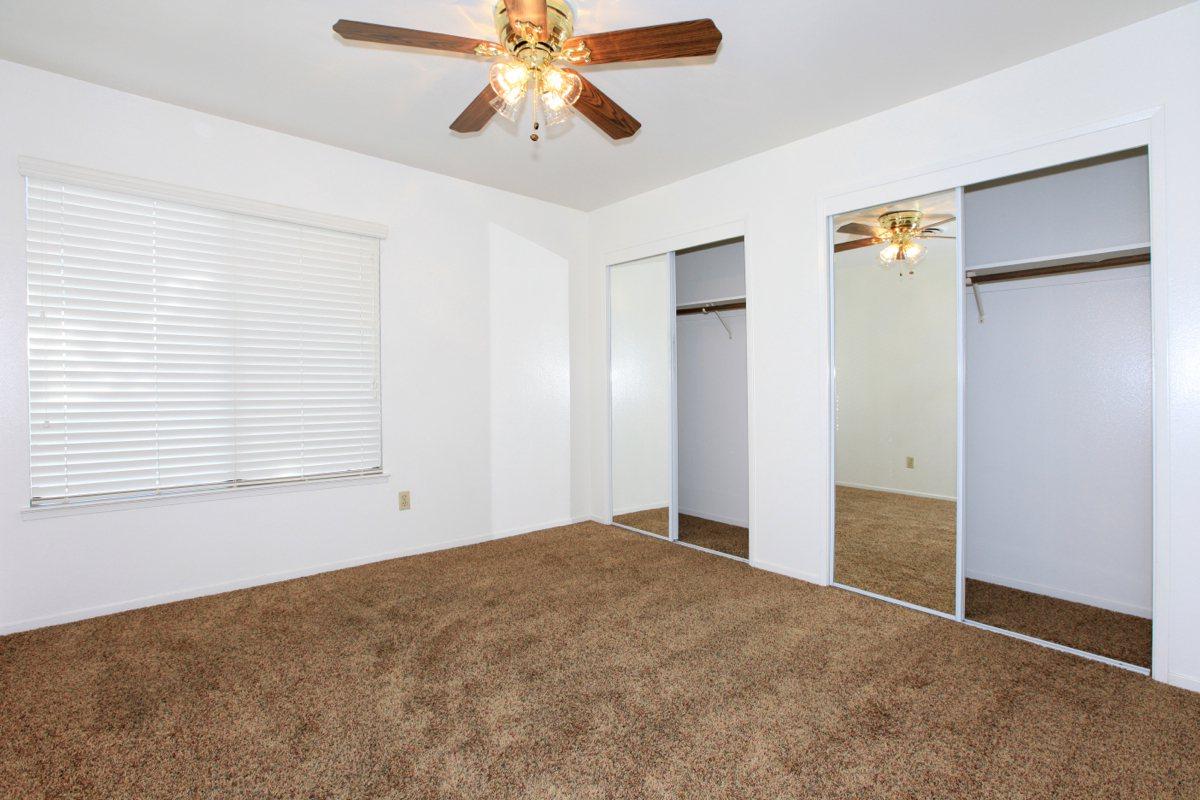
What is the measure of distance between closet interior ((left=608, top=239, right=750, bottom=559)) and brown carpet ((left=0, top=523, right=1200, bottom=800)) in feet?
4.31

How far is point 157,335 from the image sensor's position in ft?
9.33

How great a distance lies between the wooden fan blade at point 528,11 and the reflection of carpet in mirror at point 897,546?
2.67 m

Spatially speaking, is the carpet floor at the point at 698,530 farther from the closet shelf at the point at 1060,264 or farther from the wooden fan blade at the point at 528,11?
the wooden fan blade at the point at 528,11

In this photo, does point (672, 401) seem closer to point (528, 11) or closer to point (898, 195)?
point (898, 195)

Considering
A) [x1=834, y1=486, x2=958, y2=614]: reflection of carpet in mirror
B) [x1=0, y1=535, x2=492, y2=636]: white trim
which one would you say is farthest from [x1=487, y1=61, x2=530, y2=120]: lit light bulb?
[x1=0, y1=535, x2=492, y2=636]: white trim

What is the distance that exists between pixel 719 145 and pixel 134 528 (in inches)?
148

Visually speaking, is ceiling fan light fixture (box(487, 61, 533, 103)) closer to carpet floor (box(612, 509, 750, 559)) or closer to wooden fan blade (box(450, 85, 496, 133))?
wooden fan blade (box(450, 85, 496, 133))

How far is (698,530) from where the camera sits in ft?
14.1

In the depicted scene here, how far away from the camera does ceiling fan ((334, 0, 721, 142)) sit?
173 cm

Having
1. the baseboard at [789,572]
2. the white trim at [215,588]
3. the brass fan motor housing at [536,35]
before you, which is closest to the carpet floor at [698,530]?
the baseboard at [789,572]

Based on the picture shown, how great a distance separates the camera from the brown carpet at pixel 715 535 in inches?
152

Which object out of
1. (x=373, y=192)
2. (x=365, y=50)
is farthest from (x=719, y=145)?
(x=373, y=192)

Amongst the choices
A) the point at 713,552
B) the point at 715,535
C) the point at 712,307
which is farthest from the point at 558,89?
the point at 715,535

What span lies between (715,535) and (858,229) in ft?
7.53
